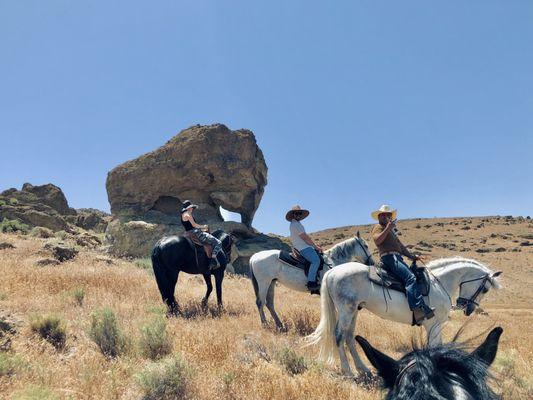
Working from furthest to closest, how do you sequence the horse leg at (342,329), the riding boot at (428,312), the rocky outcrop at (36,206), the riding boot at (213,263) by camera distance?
the rocky outcrop at (36,206) → the riding boot at (213,263) → the riding boot at (428,312) → the horse leg at (342,329)

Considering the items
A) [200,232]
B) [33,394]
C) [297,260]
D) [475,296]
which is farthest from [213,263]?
[33,394]

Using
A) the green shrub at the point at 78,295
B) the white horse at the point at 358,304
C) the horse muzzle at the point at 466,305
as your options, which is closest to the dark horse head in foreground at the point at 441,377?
the white horse at the point at 358,304

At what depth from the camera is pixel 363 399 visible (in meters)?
3.74

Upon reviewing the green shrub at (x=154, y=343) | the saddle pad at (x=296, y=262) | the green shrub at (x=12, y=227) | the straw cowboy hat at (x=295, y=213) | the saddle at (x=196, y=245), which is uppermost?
the green shrub at (x=12, y=227)

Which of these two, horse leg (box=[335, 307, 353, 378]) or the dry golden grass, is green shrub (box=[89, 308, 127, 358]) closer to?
the dry golden grass

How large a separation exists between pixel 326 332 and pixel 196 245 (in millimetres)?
4268

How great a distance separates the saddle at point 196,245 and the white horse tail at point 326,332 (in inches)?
146

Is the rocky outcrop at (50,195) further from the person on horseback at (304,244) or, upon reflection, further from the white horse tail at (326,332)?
the white horse tail at (326,332)

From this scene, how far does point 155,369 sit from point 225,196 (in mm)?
18191

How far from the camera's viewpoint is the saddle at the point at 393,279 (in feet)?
19.4

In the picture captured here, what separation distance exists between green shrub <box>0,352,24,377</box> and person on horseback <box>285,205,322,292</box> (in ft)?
17.6

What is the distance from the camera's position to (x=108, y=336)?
4809 millimetres

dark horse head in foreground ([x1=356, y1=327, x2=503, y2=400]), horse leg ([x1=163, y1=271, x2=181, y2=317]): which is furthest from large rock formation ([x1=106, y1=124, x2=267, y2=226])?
dark horse head in foreground ([x1=356, y1=327, x2=503, y2=400])

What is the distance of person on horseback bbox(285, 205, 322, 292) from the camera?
25.5 feet
